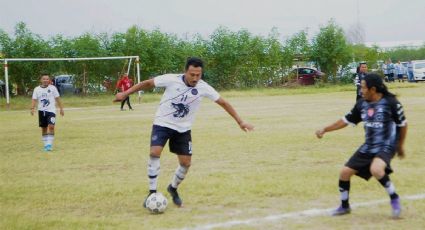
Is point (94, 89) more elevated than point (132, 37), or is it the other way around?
point (132, 37)

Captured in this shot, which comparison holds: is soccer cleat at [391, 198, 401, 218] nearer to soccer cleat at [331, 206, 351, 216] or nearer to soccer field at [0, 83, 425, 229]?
soccer field at [0, 83, 425, 229]

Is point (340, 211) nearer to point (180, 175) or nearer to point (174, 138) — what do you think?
point (180, 175)

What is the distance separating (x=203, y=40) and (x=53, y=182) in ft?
122

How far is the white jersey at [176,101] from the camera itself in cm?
752

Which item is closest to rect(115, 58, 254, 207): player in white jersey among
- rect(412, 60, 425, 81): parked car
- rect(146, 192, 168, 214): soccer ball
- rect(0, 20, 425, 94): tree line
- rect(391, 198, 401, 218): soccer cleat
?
rect(146, 192, 168, 214): soccer ball

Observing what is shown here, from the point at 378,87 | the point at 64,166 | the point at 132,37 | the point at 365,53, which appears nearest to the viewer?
the point at 378,87

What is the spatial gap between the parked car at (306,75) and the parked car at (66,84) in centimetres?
1778

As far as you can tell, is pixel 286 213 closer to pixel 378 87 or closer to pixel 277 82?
pixel 378 87

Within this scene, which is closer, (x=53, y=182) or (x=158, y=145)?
(x=158, y=145)

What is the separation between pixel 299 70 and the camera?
47.6 m

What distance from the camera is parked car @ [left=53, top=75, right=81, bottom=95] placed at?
3700cm

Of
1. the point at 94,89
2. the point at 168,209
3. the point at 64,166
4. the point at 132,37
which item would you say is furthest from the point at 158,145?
the point at 132,37

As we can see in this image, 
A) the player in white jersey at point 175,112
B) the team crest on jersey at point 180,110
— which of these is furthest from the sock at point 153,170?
the team crest on jersey at point 180,110

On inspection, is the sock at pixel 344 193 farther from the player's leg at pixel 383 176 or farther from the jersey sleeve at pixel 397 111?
the jersey sleeve at pixel 397 111
